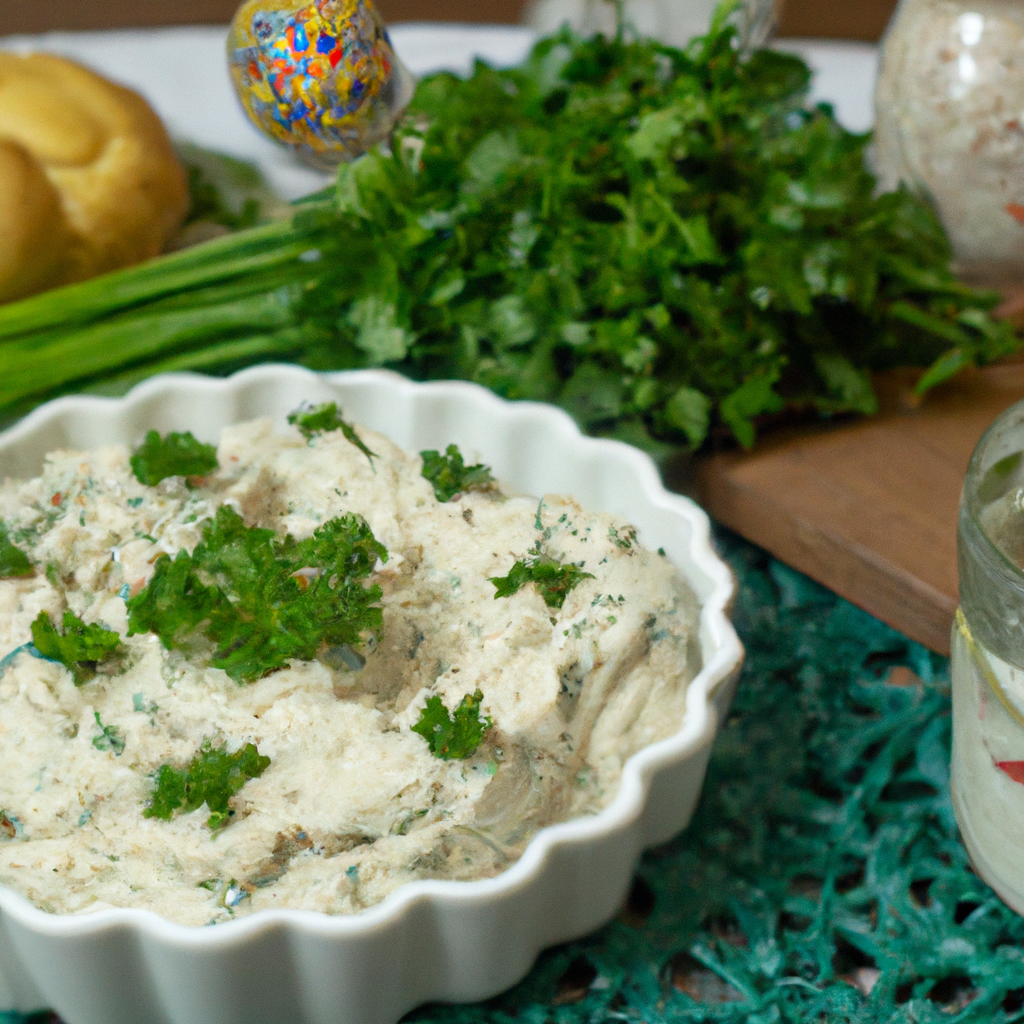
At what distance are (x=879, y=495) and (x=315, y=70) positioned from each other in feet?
2.98

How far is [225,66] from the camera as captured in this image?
231cm

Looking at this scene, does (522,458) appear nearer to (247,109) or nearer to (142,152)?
(247,109)

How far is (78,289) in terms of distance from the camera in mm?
1749

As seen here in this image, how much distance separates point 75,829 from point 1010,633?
83 cm

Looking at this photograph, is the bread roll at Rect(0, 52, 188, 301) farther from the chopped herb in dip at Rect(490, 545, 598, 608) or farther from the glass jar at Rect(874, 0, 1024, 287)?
the glass jar at Rect(874, 0, 1024, 287)

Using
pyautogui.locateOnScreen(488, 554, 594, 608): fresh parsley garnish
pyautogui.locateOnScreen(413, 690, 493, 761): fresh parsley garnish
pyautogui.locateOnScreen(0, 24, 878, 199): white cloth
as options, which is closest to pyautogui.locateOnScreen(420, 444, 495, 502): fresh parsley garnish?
pyautogui.locateOnScreen(488, 554, 594, 608): fresh parsley garnish

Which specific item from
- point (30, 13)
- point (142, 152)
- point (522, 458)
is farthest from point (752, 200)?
point (30, 13)

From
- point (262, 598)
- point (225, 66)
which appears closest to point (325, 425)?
point (262, 598)

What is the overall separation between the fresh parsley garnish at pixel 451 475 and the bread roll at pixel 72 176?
2.68ft

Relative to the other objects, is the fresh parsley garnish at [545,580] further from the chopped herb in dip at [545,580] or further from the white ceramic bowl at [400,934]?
the white ceramic bowl at [400,934]

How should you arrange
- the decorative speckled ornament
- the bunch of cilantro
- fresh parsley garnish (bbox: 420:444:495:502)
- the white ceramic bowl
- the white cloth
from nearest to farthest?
the white ceramic bowl < fresh parsley garnish (bbox: 420:444:495:502) < the decorative speckled ornament < the bunch of cilantro < the white cloth

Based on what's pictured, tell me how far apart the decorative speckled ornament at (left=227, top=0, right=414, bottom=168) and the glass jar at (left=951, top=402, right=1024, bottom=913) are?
877mm

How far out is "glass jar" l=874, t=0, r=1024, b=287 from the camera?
169 cm

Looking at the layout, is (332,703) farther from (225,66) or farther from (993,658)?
(225,66)
